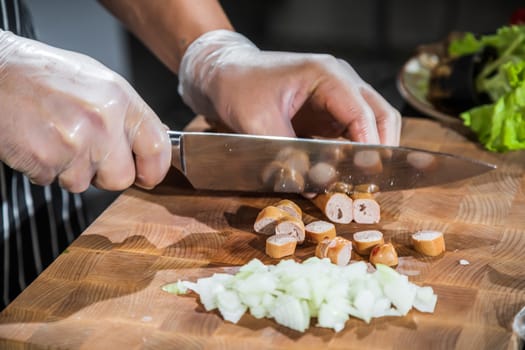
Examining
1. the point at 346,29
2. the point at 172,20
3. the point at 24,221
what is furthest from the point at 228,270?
the point at 346,29

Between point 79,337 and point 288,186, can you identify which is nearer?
point 79,337

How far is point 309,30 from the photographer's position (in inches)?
171

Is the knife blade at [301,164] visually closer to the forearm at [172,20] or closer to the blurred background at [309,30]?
the forearm at [172,20]

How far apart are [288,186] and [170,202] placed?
0.97 feet

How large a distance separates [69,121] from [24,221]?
60 centimetres

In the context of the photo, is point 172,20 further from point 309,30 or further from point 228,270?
point 309,30

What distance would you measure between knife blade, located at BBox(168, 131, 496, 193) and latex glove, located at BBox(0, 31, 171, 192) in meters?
0.17

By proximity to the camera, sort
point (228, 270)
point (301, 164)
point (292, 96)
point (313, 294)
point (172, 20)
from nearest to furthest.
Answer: point (313, 294) → point (228, 270) → point (301, 164) → point (292, 96) → point (172, 20)

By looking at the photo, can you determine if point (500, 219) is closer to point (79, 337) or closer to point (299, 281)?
point (299, 281)

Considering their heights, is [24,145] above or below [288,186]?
above

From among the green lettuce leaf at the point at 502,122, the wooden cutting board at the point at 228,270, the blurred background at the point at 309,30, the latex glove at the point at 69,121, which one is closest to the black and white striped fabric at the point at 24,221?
the wooden cutting board at the point at 228,270

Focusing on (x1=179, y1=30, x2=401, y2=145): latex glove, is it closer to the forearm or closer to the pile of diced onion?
the forearm

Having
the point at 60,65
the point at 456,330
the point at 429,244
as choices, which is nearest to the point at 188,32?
the point at 60,65

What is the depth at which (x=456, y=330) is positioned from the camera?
1291 mm
